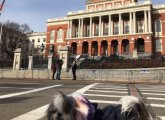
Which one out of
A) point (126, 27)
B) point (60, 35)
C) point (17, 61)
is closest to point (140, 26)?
point (126, 27)

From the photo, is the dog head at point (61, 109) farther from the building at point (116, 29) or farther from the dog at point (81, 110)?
the building at point (116, 29)

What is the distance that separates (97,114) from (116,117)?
0.80 feet

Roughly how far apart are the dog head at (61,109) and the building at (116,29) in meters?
51.7

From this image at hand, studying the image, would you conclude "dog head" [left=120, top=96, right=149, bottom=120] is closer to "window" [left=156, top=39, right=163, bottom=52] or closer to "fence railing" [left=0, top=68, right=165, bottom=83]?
"fence railing" [left=0, top=68, right=165, bottom=83]

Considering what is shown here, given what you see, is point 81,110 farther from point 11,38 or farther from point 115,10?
point 11,38

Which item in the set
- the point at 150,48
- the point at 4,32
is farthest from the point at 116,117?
the point at 4,32

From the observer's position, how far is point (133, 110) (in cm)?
182

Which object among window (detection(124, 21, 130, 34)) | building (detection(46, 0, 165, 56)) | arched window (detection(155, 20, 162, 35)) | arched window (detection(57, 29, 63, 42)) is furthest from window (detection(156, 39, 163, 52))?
arched window (detection(57, 29, 63, 42))

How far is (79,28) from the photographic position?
64812mm

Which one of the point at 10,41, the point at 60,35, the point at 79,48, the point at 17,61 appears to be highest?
the point at 60,35

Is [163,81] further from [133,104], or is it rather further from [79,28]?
[79,28]

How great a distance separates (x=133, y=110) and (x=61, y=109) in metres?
0.55

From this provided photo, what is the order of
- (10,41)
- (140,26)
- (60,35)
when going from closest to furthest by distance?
1. (140,26)
2. (10,41)
3. (60,35)

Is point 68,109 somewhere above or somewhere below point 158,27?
below
